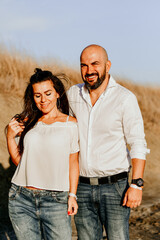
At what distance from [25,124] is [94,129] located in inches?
26.7

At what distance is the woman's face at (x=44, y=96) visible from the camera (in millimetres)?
3148

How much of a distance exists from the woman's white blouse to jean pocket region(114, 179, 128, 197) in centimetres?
61

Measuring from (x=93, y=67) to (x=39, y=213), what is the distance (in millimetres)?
1471

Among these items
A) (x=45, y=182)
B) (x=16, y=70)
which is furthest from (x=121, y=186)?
(x=16, y=70)

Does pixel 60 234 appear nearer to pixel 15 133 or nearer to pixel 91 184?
pixel 91 184

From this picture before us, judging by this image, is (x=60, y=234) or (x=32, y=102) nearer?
(x=60, y=234)

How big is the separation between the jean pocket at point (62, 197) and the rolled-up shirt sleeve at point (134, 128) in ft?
2.50

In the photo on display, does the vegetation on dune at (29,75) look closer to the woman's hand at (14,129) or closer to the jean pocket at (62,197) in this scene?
the woman's hand at (14,129)

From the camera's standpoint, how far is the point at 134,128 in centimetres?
323

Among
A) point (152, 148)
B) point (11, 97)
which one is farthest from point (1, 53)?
point (152, 148)

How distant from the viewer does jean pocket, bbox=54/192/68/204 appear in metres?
2.90

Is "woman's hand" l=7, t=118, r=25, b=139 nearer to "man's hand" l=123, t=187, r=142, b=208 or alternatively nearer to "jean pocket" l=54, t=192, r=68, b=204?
"jean pocket" l=54, t=192, r=68, b=204

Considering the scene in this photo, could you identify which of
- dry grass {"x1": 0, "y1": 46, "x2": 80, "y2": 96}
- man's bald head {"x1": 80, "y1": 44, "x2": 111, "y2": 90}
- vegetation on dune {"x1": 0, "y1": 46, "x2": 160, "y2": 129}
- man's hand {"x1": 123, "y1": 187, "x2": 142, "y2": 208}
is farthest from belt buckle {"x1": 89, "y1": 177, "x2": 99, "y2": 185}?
dry grass {"x1": 0, "y1": 46, "x2": 80, "y2": 96}

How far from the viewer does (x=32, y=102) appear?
342 centimetres
